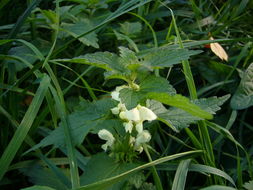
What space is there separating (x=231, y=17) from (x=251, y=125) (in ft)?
1.70

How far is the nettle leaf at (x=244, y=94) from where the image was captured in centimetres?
133

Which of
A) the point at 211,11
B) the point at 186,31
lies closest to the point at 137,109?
the point at 186,31

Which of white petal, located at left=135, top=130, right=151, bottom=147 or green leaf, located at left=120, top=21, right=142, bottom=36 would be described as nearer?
white petal, located at left=135, top=130, right=151, bottom=147

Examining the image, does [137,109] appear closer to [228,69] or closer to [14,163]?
[14,163]

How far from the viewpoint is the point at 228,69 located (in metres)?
1.57

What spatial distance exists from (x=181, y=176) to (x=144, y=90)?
272mm

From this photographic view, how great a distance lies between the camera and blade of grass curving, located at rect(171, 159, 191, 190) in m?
0.95

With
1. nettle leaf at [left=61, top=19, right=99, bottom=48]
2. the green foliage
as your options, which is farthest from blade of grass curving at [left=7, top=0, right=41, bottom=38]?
nettle leaf at [left=61, top=19, right=99, bottom=48]

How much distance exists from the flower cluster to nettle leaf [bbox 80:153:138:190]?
0.12ft

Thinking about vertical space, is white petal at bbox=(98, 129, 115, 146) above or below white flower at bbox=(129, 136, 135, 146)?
above

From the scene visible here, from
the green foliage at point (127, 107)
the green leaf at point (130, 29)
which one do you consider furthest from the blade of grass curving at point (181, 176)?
the green leaf at point (130, 29)

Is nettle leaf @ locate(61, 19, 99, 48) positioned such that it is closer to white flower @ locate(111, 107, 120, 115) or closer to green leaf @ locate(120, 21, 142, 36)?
green leaf @ locate(120, 21, 142, 36)

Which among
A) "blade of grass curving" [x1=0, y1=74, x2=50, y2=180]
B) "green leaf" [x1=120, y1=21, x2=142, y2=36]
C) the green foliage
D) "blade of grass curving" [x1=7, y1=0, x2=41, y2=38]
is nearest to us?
the green foliage

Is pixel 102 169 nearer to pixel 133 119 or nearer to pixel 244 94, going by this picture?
pixel 133 119
